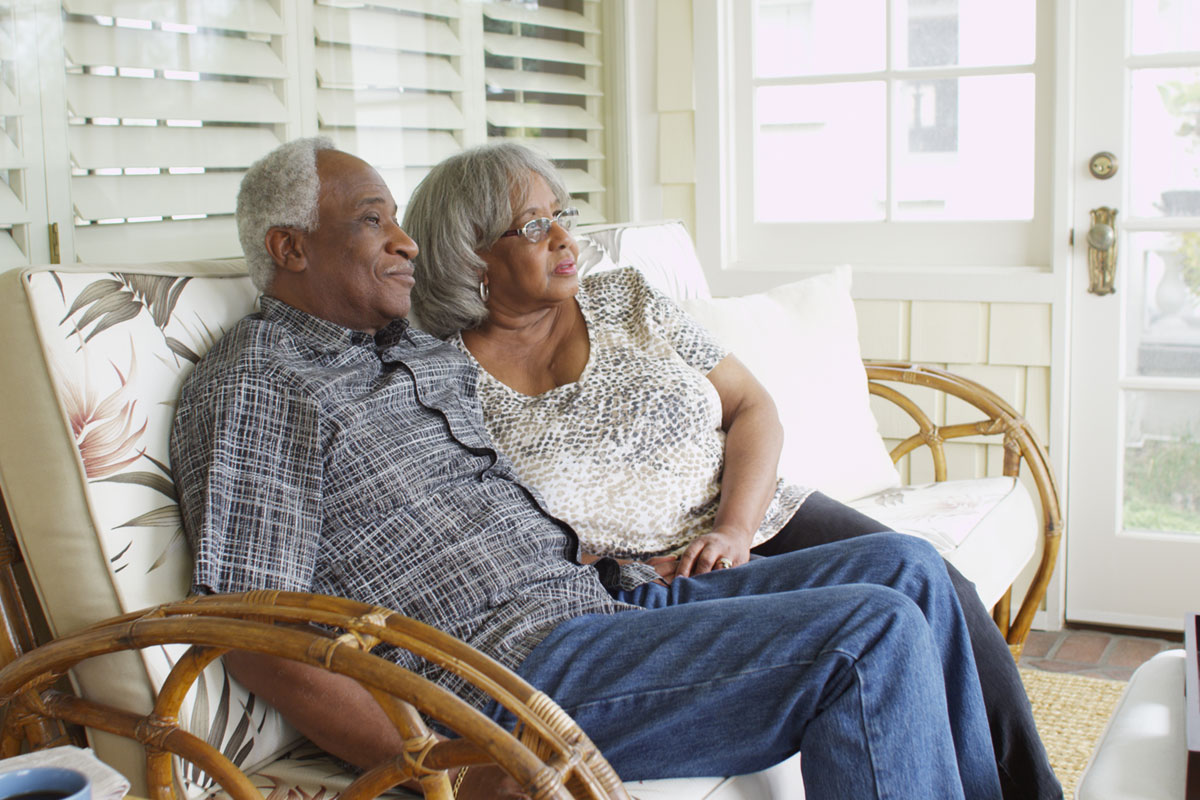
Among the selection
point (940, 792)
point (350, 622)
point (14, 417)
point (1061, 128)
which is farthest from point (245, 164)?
point (1061, 128)

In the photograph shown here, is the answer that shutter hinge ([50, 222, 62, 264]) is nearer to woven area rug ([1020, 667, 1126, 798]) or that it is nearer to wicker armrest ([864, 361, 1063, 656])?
wicker armrest ([864, 361, 1063, 656])

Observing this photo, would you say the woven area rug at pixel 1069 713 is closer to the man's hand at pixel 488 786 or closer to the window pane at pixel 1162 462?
the window pane at pixel 1162 462

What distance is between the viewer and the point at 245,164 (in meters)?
2.05

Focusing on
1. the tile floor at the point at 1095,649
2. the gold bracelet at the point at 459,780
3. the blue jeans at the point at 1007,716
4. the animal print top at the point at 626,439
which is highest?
the animal print top at the point at 626,439

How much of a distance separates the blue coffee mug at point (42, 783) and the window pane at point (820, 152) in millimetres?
2601

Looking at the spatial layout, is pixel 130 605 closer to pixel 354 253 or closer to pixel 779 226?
pixel 354 253

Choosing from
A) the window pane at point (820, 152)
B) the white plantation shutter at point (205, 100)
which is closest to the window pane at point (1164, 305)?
the window pane at point (820, 152)

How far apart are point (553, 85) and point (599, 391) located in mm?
1404

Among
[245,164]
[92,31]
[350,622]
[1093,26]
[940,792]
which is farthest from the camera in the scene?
[1093,26]

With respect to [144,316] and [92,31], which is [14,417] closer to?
[144,316]

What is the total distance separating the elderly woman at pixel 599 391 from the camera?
178 centimetres

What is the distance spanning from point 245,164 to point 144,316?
0.68 metres

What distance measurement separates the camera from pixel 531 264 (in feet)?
6.19

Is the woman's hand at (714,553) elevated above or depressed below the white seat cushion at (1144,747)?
above
